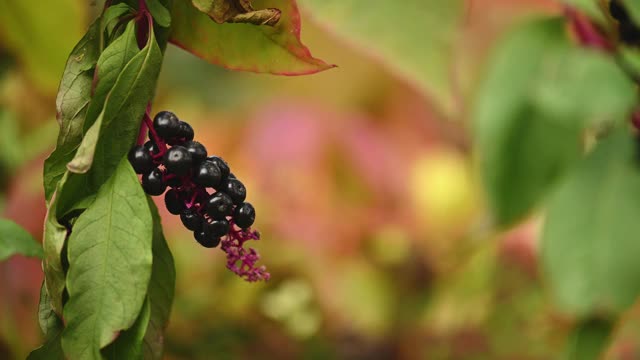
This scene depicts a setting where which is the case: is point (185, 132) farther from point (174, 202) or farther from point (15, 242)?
point (15, 242)

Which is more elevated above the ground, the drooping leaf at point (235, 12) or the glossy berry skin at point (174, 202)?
the drooping leaf at point (235, 12)

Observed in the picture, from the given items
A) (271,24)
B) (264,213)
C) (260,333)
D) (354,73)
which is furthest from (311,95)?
(271,24)

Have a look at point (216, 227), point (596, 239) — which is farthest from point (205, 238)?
point (596, 239)

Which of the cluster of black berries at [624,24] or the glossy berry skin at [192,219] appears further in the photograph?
the cluster of black berries at [624,24]

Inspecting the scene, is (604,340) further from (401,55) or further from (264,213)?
(264,213)

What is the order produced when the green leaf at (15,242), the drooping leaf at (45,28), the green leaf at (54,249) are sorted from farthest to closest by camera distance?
the drooping leaf at (45,28)
the green leaf at (15,242)
the green leaf at (54,249)

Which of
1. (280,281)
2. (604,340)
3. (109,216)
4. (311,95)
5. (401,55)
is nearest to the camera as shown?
(109,216)

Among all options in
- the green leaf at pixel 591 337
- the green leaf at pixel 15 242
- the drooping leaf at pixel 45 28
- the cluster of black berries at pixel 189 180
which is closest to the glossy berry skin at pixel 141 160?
the cluster of black berries at pixel 189 180

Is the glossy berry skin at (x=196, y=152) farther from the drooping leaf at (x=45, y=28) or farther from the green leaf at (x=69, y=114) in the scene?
the drooping leaf at (x=45, y=28)

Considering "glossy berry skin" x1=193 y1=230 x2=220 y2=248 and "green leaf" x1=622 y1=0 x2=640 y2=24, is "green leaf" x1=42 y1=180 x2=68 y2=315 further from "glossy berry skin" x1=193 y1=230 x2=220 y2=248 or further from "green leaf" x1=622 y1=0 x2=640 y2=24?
"green leaf" x1=622 y1=0 x2=640 y2=24
